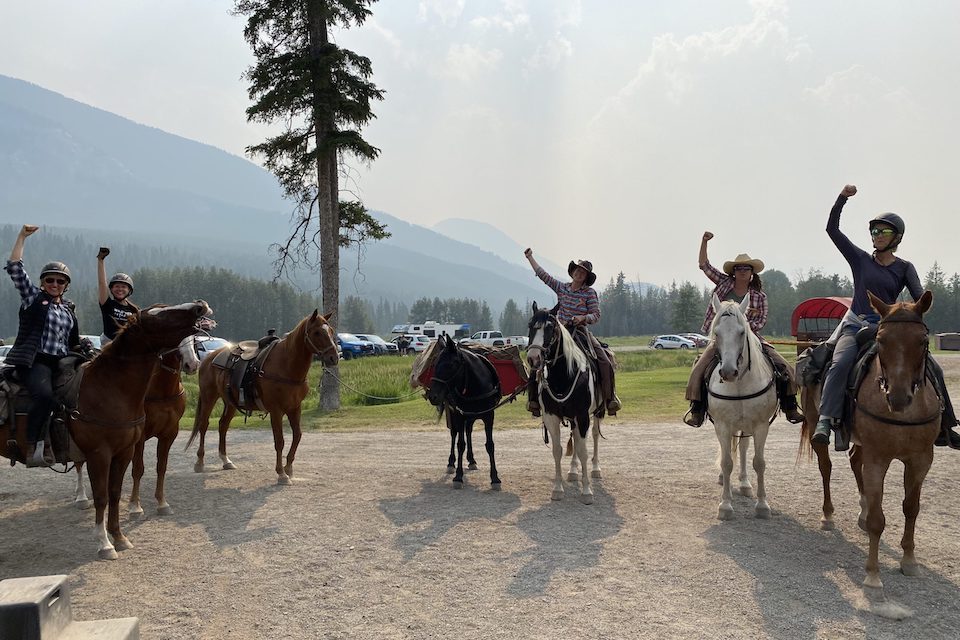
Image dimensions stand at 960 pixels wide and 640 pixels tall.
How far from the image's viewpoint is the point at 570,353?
8133 mm

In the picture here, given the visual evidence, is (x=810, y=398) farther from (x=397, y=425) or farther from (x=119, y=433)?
(x=397, y=425)

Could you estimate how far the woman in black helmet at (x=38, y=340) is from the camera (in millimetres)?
6047

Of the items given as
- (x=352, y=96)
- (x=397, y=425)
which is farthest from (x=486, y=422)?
(x=352, y=96)

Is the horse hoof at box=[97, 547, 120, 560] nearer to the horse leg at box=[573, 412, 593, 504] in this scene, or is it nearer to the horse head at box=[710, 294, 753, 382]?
A: the horse leg at box=[573, 412, 593, 504]

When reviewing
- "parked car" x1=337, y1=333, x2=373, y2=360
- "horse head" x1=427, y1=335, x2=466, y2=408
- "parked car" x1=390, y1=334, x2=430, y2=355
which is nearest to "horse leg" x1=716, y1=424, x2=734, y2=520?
"horse head" x1=427, y1=335, x2=466, y2=408

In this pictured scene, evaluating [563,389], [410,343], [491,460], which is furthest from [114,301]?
[410,343]

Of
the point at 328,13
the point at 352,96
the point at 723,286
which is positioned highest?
the point at 328,13

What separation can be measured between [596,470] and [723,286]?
11.1 feet

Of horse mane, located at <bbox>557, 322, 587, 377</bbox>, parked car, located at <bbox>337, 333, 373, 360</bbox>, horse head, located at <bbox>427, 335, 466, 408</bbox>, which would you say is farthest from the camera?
parked car, located at <bbox>337, 333, 373, 360</bbox>

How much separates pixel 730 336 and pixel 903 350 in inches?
81.1

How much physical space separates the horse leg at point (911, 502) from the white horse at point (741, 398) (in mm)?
1791

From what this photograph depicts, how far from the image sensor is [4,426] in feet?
20.5

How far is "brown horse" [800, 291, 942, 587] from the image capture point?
479 centimetres

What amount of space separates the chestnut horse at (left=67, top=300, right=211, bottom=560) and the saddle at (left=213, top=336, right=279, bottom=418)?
3.28 metres
